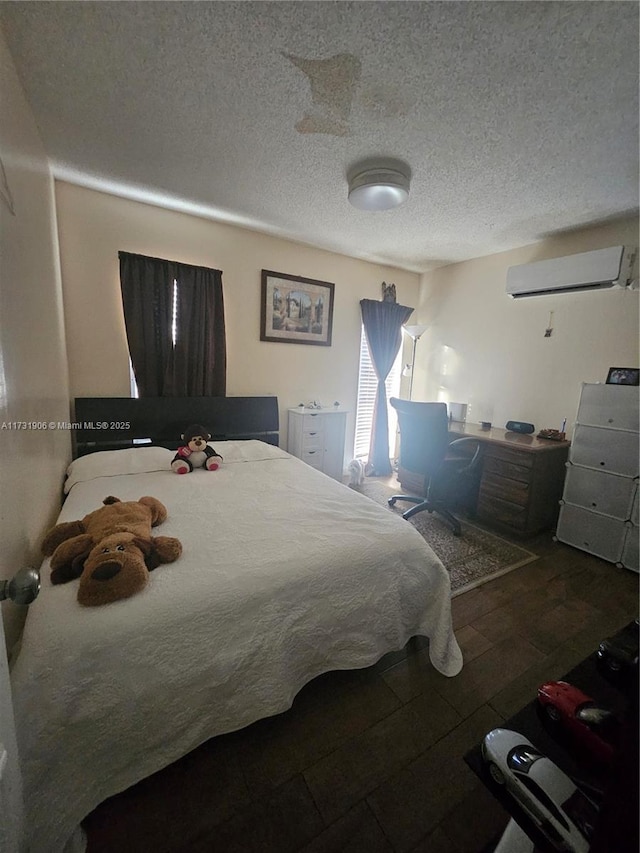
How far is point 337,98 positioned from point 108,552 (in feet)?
6.87

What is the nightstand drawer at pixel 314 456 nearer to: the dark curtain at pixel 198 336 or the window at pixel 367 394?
the window at pixel 367 394

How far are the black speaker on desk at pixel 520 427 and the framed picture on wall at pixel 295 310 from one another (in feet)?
6.79

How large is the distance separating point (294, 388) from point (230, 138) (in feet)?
7.17

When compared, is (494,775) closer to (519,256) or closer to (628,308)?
(628,308)

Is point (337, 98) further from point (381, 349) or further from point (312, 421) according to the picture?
point (381, 349)

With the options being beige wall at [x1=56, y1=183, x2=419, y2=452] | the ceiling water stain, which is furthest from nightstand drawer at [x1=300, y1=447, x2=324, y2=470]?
the ceiling water stain

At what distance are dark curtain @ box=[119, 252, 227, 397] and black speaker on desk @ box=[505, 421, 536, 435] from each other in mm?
2825

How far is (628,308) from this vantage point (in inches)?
100

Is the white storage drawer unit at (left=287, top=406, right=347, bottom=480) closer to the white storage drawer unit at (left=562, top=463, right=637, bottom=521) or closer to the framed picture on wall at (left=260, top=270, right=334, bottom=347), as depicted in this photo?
the framed picture on wall at (left=260, top=270, right=334, bottom=347)

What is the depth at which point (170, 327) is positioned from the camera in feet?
9.20

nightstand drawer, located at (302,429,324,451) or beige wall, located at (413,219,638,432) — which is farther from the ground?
beige wall, located at (413,219,638,432)

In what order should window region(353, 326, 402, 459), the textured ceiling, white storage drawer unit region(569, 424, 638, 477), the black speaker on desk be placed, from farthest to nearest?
window region(353, 326, 402, 459), the black speaker on desk, white storage drawer unit region(569, 424, 638, 477), the textured ceiling

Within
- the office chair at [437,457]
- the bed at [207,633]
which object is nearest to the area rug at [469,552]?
the office chair at [437,457]

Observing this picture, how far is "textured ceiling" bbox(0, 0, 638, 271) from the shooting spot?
1.15 m
